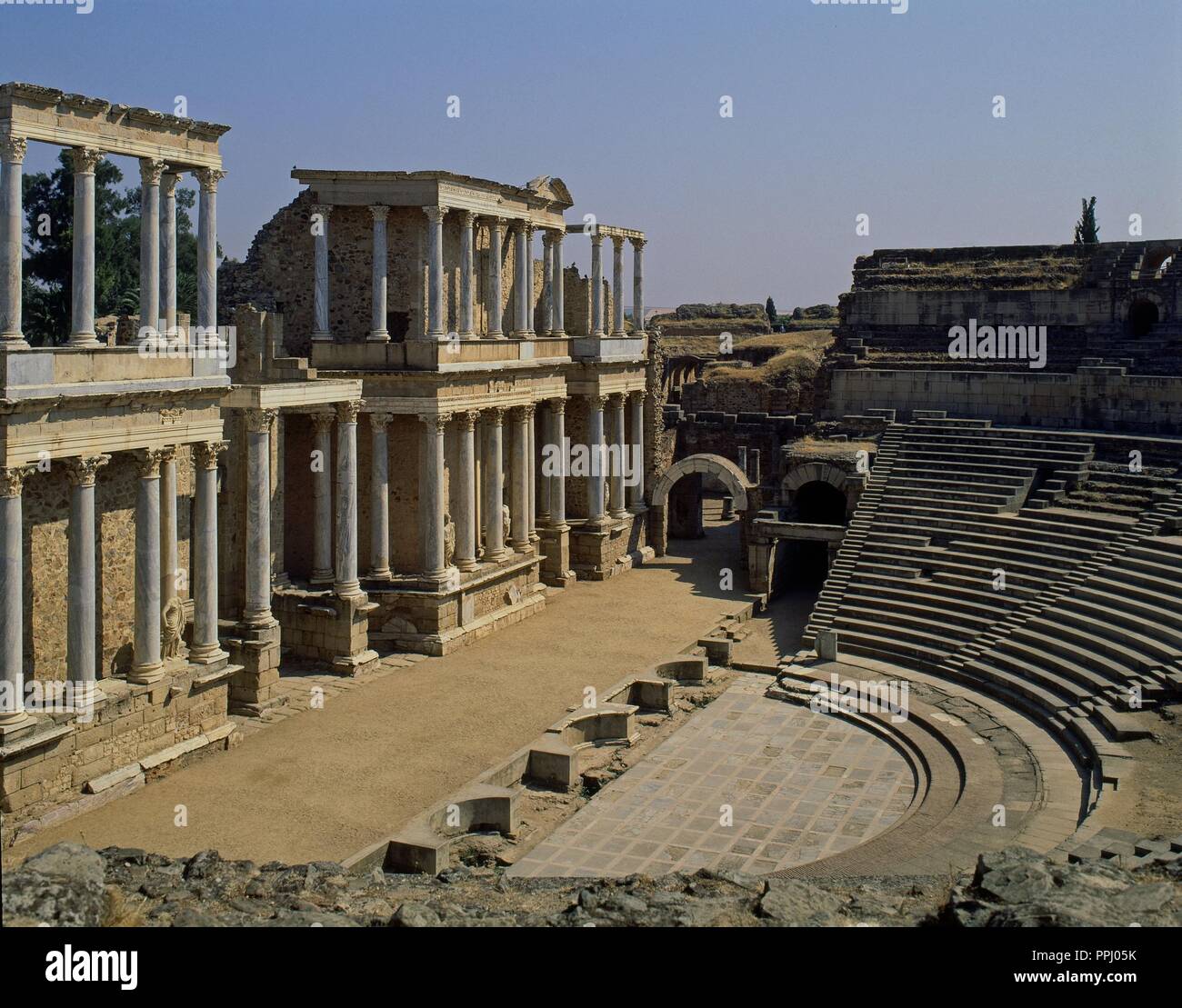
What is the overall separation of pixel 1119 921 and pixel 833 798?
939cm

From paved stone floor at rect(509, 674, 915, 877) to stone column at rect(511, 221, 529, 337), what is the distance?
1231cm

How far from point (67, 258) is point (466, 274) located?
20.5 m

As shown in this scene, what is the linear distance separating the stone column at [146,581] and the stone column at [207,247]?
267cm

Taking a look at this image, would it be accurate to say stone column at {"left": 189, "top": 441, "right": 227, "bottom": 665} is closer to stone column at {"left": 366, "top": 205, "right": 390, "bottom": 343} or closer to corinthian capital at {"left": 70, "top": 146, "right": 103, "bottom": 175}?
corinthian capital at {"left": 70, "top": 146, "right": 103, "bottom": 175}

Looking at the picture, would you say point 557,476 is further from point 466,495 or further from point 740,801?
point 740,801

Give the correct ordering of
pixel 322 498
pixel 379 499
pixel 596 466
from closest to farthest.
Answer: pixel 322 498 → pixel 379 499 → pixel 596 466

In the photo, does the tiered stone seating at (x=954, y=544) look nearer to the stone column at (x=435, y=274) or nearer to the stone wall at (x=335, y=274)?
the stone column at (x=435, y=274)

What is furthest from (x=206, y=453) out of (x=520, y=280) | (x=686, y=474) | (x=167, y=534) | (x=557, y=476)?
(x=686, y=474)

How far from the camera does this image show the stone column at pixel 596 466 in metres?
36.9

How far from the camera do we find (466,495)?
29.9m

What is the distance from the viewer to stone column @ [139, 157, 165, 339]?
791 inches

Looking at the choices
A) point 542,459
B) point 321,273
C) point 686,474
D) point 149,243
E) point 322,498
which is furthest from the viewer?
point 686,474

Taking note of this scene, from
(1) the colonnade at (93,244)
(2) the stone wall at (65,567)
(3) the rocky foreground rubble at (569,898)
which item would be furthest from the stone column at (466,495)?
(3) the rocky foreground rubble at (569,898)
